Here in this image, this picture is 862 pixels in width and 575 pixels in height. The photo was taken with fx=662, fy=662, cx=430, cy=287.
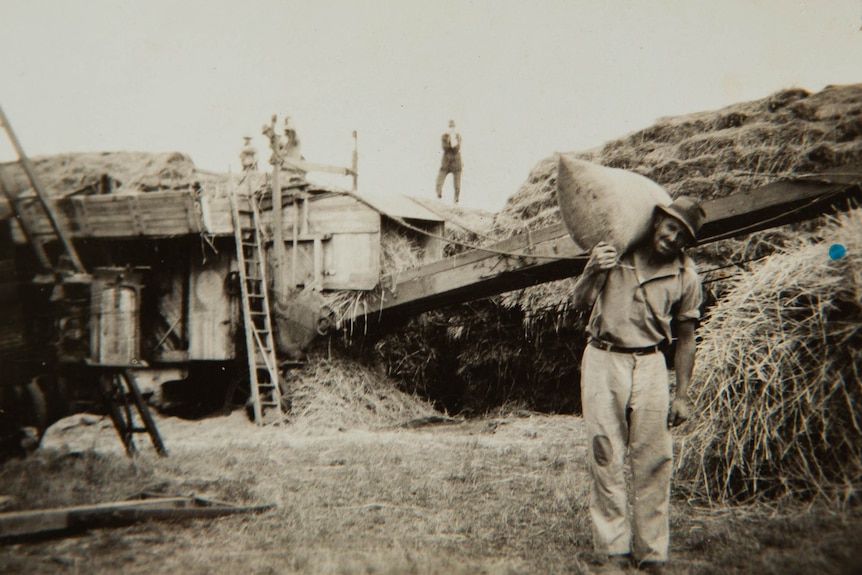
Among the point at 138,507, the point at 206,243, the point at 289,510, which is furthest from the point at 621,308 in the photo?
the point at 206,243

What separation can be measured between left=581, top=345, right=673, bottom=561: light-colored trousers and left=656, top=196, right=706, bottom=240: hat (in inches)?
26.6

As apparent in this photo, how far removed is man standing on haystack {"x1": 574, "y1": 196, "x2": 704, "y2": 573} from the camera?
10.5ft

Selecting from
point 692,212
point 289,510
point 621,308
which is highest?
point 692,212

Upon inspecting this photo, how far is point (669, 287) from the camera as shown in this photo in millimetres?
3361

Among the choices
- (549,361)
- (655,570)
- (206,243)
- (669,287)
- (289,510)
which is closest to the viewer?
(655,570)

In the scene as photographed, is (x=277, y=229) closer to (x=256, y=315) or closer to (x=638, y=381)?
(x=256, y=315)

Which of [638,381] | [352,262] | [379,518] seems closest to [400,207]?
[352,262]

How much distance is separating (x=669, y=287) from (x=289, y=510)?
2.75 metres

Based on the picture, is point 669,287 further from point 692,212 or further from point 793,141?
point 793,141

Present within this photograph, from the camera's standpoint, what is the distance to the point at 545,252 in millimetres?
6992

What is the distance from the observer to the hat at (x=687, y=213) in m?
3.33

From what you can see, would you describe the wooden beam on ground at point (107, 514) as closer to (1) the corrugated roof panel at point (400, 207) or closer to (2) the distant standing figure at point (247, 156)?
(1) the corrugated roof panel at point (400, 207)

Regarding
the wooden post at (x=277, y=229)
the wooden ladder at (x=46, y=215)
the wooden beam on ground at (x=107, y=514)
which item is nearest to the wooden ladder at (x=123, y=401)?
the wooden ladder at (x=46, y=215)

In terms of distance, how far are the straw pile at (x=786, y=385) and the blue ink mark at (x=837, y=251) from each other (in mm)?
40
